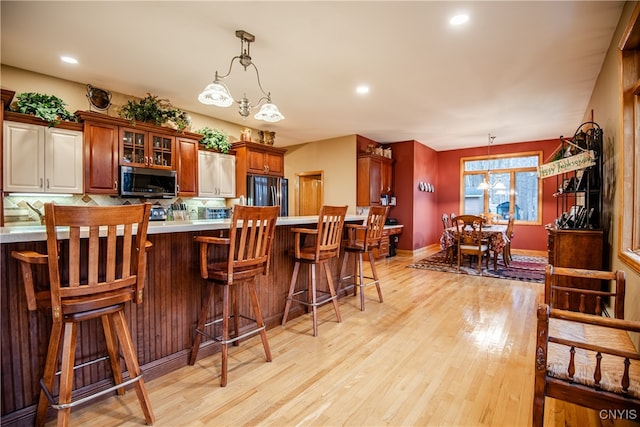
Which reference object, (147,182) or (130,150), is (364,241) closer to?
(147,182)

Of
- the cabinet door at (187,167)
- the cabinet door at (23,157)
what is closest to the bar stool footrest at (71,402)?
the cabinet door at (23,157)

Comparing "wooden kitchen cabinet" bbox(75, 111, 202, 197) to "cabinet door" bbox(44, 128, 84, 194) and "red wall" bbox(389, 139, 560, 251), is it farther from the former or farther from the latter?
"red wall" bbox(389, 139, 560, 251)

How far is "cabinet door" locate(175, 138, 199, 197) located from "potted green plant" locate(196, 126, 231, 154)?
0.26 metres

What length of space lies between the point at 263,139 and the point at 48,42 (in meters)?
3.52

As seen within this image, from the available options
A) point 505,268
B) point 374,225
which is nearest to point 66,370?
point 374,225

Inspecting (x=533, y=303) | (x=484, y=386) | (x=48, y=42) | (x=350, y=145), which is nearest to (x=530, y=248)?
(x=533, y=303)

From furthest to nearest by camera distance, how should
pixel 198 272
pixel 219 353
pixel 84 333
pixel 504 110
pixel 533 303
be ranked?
pixel 504 110 → pixel 533 303 → pixel 219 353 → pixel 198 272 → pixel 84 333

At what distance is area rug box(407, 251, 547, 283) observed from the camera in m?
4.94

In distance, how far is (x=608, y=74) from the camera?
10.00 ft

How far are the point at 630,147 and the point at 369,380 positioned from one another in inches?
97.5

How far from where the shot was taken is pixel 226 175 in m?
5.39

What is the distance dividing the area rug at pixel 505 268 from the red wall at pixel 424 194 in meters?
0.73

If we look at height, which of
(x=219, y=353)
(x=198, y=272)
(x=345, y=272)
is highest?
(x=198, y=272)

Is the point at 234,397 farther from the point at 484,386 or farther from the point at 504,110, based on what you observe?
the point at 504,110
